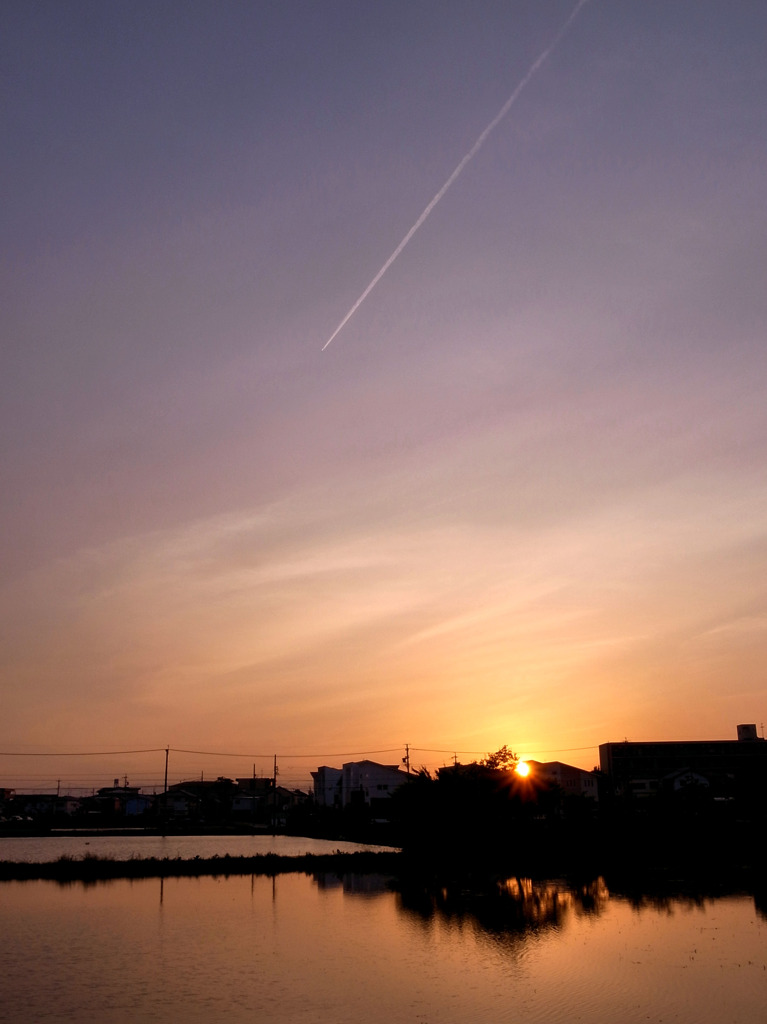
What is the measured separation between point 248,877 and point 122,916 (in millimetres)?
14215

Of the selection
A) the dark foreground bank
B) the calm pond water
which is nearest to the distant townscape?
the dark foreground bank

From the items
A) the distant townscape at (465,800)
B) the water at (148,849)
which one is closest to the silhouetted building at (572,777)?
the distant townscape at (465,800)

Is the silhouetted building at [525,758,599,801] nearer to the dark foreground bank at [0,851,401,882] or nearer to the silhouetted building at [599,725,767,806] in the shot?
the silhouetted building at [599,725,767,806]

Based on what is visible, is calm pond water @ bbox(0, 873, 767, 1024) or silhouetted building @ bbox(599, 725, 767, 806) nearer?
calm pond water @ bbox(0, 873, 767, 1024)

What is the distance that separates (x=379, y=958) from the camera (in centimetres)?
2511

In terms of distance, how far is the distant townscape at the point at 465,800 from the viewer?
58.5 metres

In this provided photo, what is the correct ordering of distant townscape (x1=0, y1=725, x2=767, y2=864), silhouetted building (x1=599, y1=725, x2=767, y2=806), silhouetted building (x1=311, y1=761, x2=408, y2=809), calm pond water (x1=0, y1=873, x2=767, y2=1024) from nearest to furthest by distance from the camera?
calm pond water (x1=0, y1=873, x2=767, y2=1024) → distant townscape (x1=0, y1=725, x2=767, y2=864) → silhouetted building (x1=599, y1=725, x2=767, y2=806) → silhouetted building (x1=311, y1=761, x2=408, y2=809)

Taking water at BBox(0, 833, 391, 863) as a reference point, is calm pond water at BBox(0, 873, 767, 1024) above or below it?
above

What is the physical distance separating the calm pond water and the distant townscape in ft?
65.9

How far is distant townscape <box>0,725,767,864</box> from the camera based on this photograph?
58531 millimetres

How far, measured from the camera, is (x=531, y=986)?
21.6m

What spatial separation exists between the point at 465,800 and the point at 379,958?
3428cm

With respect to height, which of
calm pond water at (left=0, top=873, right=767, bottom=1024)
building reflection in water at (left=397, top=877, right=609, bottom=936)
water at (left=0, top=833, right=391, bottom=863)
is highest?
calm pond water at (left=0, top=873, right=767, bottom=1024)

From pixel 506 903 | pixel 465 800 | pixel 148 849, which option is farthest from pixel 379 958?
pixel 148 849
